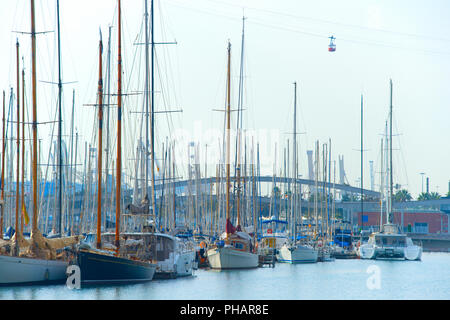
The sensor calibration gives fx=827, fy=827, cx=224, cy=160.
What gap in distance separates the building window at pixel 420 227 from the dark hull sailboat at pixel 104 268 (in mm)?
118290

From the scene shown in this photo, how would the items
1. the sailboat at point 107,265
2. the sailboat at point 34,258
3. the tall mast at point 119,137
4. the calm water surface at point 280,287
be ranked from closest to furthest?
the calm water surface at point 280,287
the sailboat at point 107,265
the sailboat at point 34,258
the tall mast at point 119,137

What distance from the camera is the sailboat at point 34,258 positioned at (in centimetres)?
4419

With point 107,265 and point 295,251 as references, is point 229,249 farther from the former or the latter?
point 107,265

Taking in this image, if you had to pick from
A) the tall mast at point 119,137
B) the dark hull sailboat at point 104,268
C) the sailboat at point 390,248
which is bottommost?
the sailboat at point 390,248

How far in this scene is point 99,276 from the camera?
145 feet

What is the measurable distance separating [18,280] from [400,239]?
53396mm

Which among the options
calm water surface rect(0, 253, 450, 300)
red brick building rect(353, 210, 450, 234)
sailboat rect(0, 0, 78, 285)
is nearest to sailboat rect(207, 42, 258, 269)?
calm water surface rect(0, 253, 450, 300)

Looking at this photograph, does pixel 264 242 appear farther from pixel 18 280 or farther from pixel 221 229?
pixel 18 280

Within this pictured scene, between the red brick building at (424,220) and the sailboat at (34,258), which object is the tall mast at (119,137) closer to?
the sailboat at (34,258)

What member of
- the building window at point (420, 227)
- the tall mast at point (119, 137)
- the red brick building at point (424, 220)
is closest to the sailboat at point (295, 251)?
the tall mast at point (119, 137)

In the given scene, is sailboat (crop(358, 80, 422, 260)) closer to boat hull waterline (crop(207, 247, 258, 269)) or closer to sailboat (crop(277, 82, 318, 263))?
sailboat (crop(277, 82, 318, 263))

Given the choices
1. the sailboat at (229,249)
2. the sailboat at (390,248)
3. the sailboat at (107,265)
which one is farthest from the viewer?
the sailboat at (390,248)

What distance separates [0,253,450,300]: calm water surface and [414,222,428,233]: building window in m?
85.1

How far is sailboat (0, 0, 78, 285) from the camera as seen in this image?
4419 centimetres
